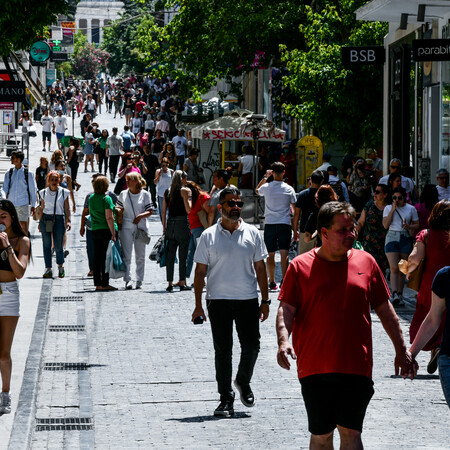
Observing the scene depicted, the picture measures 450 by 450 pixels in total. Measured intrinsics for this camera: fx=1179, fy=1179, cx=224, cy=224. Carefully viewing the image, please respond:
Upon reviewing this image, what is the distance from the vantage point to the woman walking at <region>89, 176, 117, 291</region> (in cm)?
1584

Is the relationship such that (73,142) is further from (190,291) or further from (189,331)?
(189,331)

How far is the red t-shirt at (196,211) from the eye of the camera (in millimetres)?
16016

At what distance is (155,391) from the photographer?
31.7 feet

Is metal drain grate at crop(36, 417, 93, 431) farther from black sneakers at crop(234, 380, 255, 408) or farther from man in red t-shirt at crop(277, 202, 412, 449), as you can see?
man in red t-shirt at crop(277, 202, 412, 449)

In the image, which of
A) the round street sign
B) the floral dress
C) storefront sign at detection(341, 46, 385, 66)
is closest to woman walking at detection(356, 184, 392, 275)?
the floral dress

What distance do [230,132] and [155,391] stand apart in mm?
20211

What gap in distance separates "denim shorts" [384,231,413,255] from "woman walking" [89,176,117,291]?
3.77m

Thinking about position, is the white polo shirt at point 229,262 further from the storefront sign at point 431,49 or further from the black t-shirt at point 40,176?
the black t-shirt at point 40,176

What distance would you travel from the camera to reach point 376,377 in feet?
33.4

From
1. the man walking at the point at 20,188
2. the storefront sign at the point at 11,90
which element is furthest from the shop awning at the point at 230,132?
the man walking at the point at 20,188

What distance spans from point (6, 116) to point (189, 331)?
29553 millimetres

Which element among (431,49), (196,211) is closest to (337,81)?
(431,49)

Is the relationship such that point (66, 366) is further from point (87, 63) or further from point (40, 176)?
point (87, 63)

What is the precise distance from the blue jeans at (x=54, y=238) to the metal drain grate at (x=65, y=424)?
8.66m
